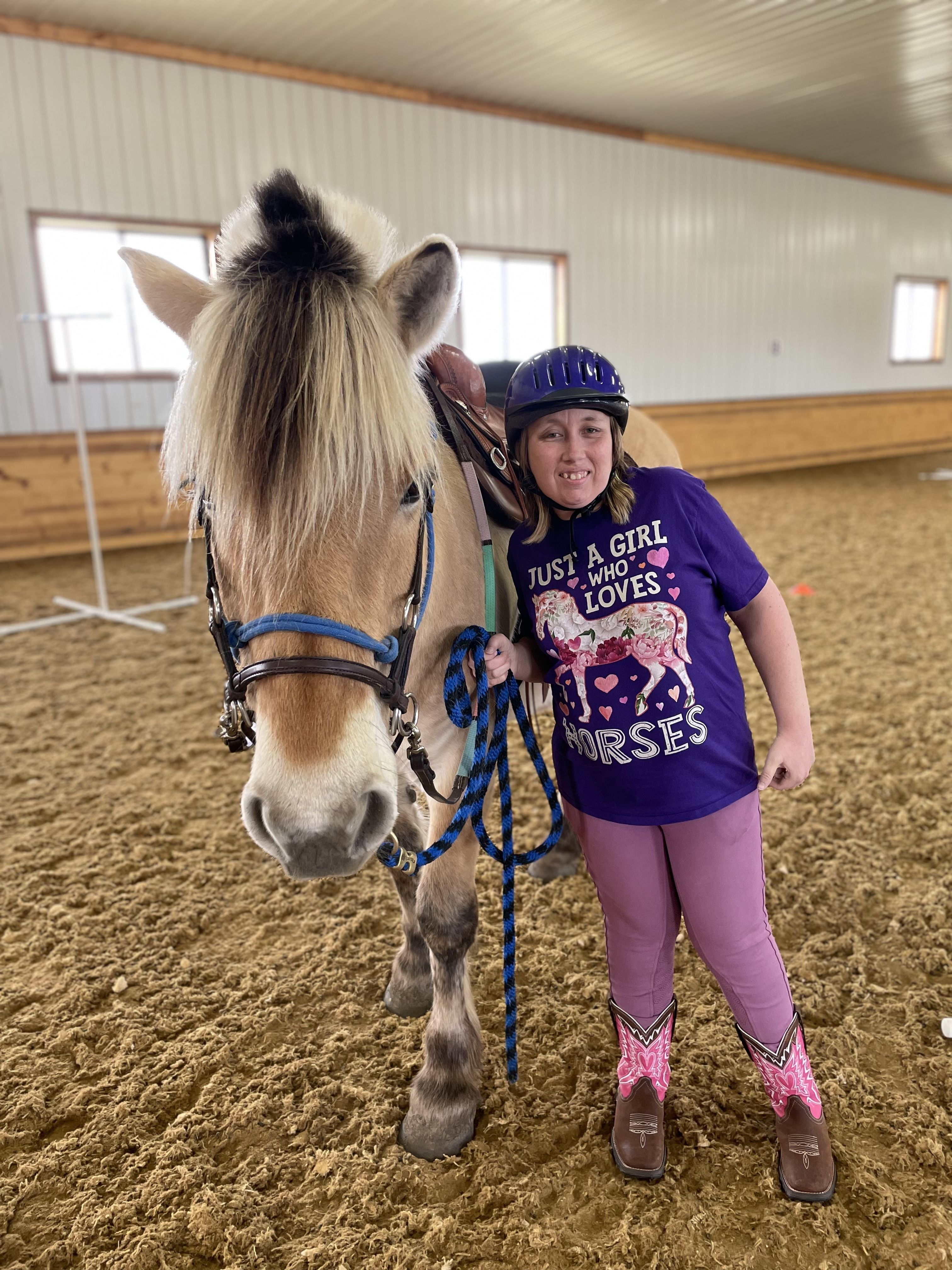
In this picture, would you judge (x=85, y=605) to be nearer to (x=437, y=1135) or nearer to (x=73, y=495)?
(x=73, y=495)

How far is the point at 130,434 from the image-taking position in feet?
21.6

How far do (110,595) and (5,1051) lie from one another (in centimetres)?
410

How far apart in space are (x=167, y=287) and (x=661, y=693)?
2.84 ft

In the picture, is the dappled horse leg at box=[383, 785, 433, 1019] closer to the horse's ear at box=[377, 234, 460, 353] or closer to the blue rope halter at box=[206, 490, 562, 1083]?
the blue rope halter at box=[206, 490, 562, 1083]

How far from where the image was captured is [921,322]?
43.7ft

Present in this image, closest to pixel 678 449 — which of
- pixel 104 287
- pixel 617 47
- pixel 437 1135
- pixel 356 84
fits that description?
pixel 617 47

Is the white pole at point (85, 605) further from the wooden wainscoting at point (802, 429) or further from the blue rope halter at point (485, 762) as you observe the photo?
the wooden wainscoting at point (802, 429)

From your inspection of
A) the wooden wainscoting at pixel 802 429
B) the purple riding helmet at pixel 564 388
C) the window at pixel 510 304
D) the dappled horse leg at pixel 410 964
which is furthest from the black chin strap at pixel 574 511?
the wooden wainscoting at pixel 802 429

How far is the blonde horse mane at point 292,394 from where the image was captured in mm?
882

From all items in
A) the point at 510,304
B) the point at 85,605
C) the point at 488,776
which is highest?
the point at 510,304

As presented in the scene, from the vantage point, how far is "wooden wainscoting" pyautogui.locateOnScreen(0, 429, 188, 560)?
20.1ft

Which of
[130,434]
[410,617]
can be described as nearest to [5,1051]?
[410,617]

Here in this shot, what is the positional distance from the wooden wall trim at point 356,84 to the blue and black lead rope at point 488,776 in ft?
22.5

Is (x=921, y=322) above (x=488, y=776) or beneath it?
above
